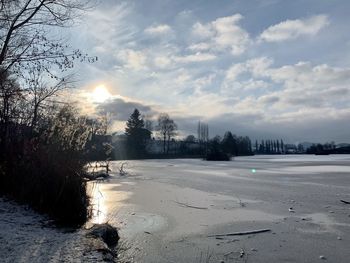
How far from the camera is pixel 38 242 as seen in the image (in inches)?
265

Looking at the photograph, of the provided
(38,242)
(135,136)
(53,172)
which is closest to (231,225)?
(53,172)

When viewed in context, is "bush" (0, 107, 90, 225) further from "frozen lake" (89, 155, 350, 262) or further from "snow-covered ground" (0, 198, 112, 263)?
"frozen lake" (89, 155, 350, 262)

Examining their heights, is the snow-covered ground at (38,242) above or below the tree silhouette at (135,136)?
below

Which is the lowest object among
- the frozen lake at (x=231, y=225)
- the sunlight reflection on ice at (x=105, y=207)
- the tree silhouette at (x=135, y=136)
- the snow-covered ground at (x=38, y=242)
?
the frozen lake at (x=231, y=225)

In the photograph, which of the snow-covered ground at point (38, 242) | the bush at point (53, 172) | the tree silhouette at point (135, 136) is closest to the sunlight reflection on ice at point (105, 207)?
the bush at point (53, 172)

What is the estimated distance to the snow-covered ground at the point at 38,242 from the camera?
5941mm

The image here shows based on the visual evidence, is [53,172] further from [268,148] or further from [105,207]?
[268,148]

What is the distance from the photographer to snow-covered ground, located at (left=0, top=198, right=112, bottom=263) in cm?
594

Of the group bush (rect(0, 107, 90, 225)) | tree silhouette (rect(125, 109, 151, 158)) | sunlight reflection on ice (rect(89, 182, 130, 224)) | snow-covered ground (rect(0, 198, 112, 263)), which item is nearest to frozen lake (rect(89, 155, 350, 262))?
sunlight reflection on ice (rect(89, 182, 130, 224))

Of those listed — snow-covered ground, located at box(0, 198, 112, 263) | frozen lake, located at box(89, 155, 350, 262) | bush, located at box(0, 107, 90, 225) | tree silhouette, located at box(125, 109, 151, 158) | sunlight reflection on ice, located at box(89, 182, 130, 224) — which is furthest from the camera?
tree silhouette, located at box(125, 109, 151, 158)

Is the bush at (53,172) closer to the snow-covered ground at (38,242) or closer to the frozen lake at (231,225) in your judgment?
the snow-covered ground at (38,242)

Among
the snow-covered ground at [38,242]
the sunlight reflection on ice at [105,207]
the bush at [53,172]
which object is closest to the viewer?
the snow-covered ground at [38,242]

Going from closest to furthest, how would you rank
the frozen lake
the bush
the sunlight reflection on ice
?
the frozen lake
the bush
the sunlight reflection on ice

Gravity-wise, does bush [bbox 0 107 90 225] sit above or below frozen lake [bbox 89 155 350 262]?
above
